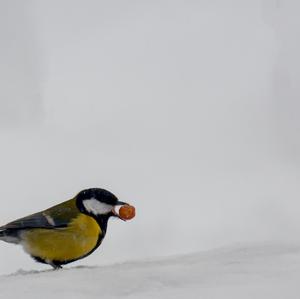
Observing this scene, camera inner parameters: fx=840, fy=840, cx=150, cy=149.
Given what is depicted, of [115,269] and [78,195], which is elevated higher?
[78,195]

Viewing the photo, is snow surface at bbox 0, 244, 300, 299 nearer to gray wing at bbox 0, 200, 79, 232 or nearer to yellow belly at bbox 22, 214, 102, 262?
yellow belly at bbox 22, 214, 102, 262

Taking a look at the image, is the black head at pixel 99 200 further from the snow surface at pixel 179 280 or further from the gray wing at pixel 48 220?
the snow surface at pixel 179 280

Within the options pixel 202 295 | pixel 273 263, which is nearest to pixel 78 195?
pixel 273 263

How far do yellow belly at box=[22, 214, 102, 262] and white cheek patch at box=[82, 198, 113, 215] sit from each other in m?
0.08

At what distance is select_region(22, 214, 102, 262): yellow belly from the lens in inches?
254

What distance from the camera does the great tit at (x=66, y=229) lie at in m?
6.47

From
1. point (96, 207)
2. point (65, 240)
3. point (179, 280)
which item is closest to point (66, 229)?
point (65, 240)

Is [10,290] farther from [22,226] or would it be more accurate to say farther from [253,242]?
[253,242]

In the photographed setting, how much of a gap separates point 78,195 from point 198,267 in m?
Result: 1.74

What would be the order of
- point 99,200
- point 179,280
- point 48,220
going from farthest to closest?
point 99,200 < point 48,220 < point 179,280

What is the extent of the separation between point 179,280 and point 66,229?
1863mm

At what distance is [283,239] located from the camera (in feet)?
22.0

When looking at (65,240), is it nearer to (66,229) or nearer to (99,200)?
(66,229)

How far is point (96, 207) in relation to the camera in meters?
6.75
